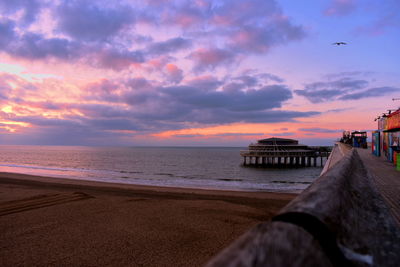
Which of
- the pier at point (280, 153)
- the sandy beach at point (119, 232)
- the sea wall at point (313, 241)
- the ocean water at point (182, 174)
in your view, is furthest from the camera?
the pier at point (280, 153)

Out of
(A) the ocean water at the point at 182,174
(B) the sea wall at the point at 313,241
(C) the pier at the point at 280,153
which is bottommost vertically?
(A) the ocean water at the point at 182,174

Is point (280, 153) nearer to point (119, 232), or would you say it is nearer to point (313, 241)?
point (119, 232)

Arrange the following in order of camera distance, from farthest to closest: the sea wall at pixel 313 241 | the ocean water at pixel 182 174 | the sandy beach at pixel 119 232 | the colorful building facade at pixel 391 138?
1. the ocean water at pixel 182 174
2. the colorful building facade at pixel 391 138
3. the sandy beach at pixel 119 232
4. the sea wall at pixel 313 241

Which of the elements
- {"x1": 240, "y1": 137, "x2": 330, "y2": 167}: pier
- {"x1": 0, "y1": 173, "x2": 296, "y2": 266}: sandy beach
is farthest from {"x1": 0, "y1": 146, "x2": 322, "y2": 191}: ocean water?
{"x1": 0, "y1": 173, "x2": 296, "y2": 266}: sandy beach

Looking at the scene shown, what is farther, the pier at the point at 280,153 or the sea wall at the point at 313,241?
the pier at the point at 280,153

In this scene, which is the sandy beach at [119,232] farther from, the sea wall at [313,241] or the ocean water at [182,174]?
the ocean water at [182,174]

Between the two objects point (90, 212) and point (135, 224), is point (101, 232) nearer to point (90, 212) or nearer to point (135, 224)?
point (135, 224)

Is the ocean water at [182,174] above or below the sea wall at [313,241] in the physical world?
below

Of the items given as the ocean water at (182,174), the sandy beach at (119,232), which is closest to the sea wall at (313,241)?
the sandy beach at (119,232)

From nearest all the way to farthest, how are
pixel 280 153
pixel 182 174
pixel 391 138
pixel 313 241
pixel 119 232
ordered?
pixel 313 241
pixel 119 232
pixel 391 138
pixel 182 174
pixel 280 153

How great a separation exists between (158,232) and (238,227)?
248 centimetres

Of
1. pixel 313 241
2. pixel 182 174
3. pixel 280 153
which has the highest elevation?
pixel 313 241

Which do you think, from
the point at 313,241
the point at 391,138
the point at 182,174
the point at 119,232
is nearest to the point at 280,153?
the point at 182,174

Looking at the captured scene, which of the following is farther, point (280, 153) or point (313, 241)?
point (280, 153)
